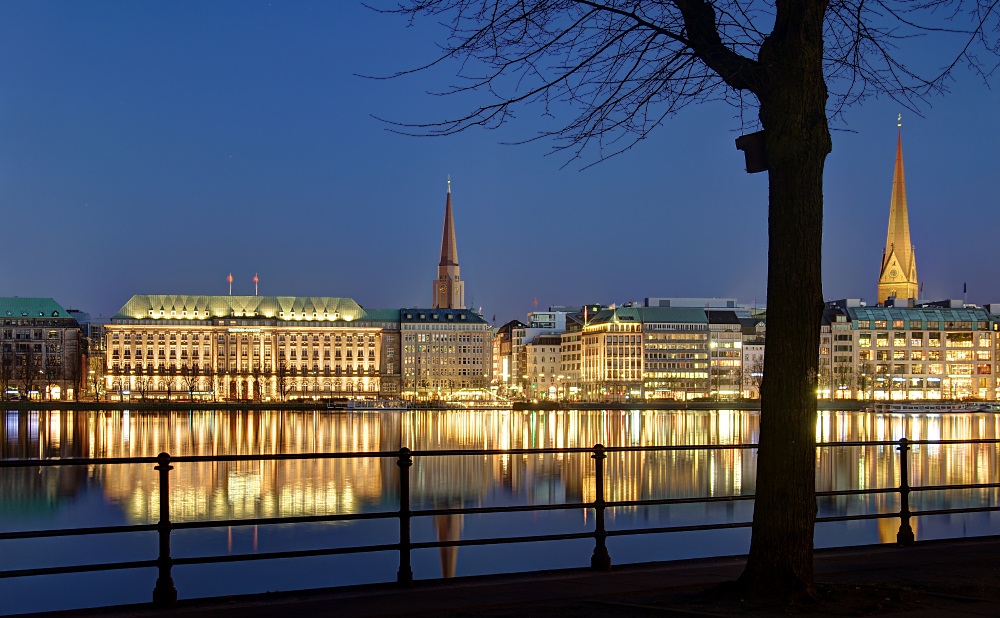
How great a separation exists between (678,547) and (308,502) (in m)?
13.6

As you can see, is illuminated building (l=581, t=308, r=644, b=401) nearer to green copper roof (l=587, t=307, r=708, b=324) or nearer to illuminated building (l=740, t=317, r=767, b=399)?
green copper roof (l=587, t=307, r=708, b=324)

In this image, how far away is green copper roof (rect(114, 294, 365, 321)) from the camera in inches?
7008

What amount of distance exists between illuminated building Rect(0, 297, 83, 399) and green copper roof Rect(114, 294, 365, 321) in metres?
10.7

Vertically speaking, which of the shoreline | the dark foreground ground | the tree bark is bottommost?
the shoreline

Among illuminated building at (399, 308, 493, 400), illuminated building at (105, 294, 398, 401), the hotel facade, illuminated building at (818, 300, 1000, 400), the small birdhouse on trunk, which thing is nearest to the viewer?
the small birdhouse on trunk

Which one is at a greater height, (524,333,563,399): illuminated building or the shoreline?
(524,333,563,399): illuminated building

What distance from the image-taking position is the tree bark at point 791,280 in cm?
732

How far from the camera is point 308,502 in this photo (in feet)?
105

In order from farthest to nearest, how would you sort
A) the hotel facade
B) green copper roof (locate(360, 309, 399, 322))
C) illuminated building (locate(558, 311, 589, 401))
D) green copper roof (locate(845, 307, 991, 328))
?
illuminated building (locate(558, 311, 589, 401)), green copper roof (locate(360, 309, 399, 322)), the hotel facade, green copper roof (locate(845, 307, 991, 328))

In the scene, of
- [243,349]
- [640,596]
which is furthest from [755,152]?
[243,349]

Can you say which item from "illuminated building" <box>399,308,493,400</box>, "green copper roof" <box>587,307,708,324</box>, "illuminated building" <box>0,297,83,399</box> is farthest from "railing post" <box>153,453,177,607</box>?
"illuminated building" <box>399,308,493,400</box>

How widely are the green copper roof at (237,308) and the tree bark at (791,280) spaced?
177413mm

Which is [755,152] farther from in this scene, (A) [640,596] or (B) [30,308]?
(B) [30,308]

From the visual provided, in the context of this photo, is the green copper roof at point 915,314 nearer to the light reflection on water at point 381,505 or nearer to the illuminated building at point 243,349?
the illuminated building at point 243,349
